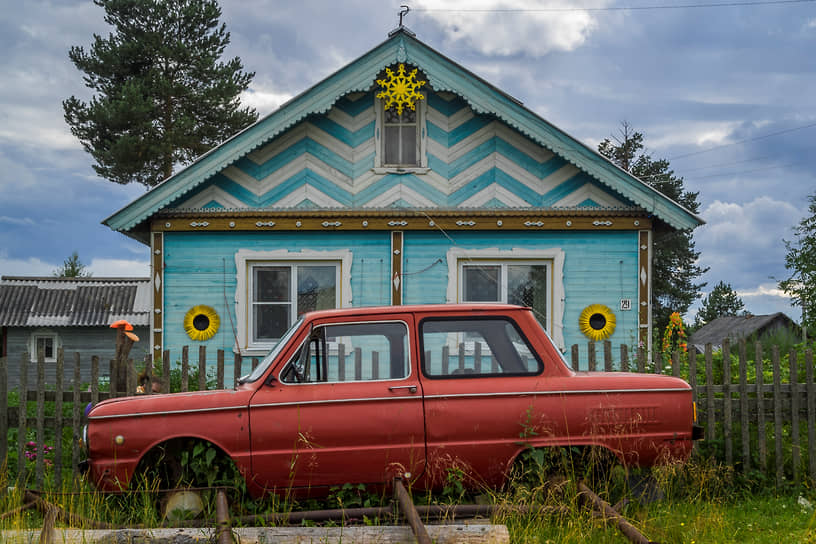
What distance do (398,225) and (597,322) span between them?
3427 mm

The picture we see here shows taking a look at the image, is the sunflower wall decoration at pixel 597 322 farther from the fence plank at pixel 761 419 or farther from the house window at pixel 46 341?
the house window at pixel 46 341

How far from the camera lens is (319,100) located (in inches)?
425

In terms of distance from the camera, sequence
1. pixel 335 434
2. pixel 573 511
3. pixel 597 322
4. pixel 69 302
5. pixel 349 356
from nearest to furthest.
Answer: pixel 573 511, pixel 335 434, pixel 349 356, pixel 597 322, pixel 69 302

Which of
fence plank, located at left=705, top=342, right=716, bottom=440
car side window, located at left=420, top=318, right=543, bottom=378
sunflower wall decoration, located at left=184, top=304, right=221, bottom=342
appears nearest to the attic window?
sunflower wall decoration, located at left=184, top=304, right=221, bottom=342

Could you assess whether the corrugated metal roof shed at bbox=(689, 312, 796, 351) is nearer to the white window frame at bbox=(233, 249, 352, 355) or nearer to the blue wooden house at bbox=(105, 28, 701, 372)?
the blue wooden house at bbox=(105, 28, 701, 372)

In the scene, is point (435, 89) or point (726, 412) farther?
point (435, 89)

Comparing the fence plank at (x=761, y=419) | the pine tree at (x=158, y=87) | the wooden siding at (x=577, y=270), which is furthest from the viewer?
the pine tree at (x=158, y=87)

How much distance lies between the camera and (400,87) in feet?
36.3

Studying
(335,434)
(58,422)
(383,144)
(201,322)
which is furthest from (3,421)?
(383,144)

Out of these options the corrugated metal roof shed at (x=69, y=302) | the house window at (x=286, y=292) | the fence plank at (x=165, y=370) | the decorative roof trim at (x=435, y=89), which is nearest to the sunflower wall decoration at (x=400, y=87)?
the decorative roof trim at (x=435, y=89)

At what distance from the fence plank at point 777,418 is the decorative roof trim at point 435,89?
4.25m

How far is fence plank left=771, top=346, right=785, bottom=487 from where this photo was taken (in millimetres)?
6590

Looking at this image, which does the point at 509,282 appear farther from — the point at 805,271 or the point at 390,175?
the point at 805,271

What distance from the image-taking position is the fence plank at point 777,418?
6.59m
